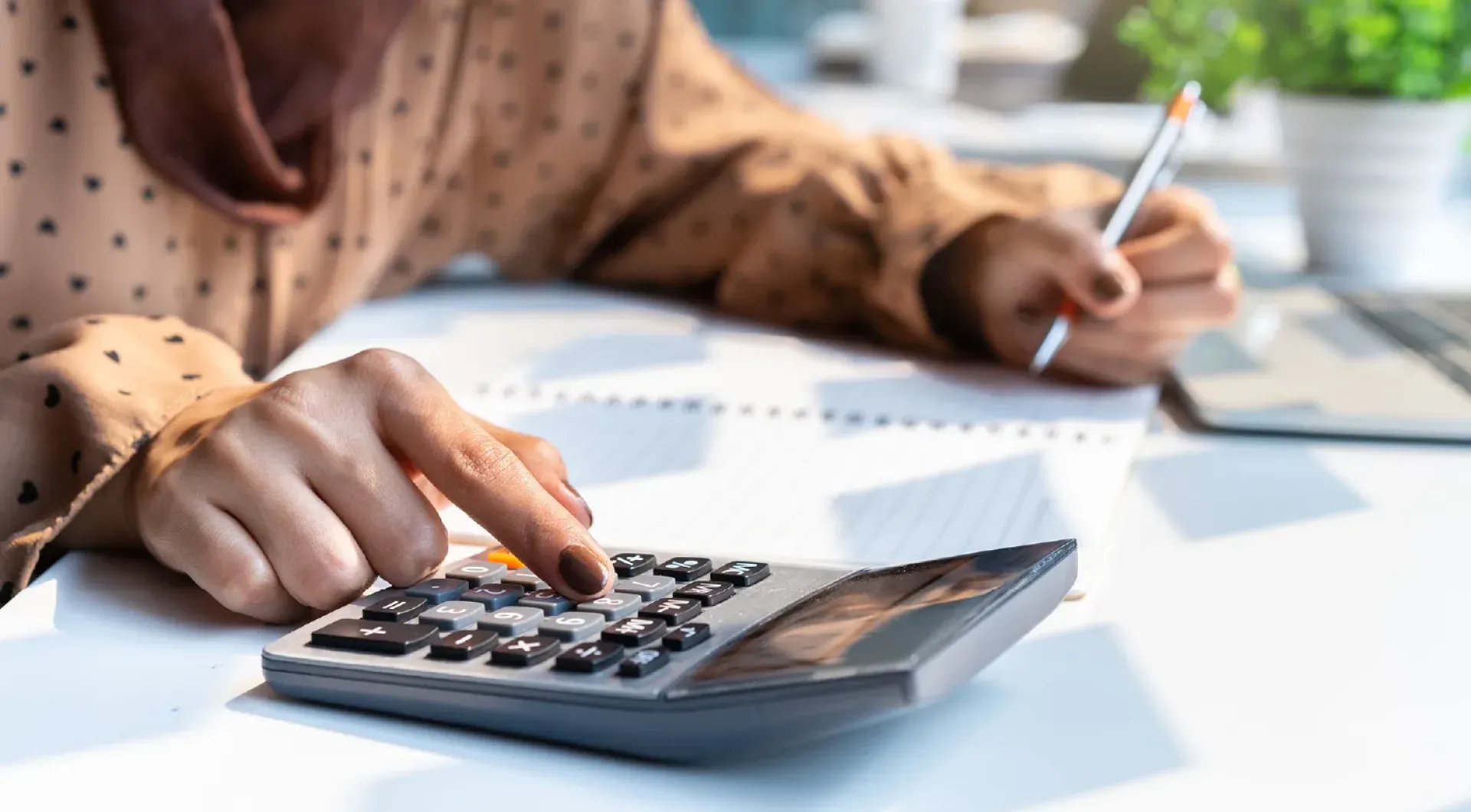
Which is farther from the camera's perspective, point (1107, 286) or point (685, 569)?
point (1107, 286)

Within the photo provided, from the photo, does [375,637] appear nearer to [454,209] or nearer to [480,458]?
[480,458]

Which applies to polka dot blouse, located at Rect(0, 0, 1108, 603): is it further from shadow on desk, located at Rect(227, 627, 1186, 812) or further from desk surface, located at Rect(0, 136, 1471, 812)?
shadow on desk, located at Rect(227, 627, 1186, 812)

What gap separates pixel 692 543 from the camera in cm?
50

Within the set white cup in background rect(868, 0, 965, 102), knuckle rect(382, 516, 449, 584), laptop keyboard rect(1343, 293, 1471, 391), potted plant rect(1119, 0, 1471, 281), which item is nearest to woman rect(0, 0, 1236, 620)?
knuckle rect(382, 516, 449, 584)

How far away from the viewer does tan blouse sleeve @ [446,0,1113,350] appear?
89 centimetres

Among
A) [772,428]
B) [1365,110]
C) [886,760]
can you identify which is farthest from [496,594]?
[1365,110]

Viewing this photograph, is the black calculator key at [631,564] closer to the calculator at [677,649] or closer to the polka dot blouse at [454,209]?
the calculator at [677,649]

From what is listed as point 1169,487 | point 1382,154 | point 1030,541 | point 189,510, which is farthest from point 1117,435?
point 1382,154

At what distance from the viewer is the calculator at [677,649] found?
322 millimetres

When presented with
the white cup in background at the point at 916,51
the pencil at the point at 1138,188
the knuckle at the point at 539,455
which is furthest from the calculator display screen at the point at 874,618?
the white cup in background at the point at 916,51

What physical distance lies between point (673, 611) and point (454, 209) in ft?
2.01

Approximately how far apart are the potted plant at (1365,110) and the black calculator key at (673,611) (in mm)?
835

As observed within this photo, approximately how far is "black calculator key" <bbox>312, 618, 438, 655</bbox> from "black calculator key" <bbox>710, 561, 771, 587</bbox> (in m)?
0.09

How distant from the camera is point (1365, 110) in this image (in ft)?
3.44
